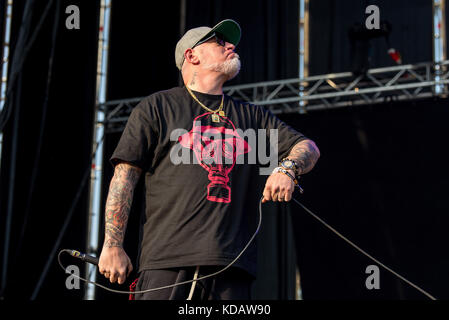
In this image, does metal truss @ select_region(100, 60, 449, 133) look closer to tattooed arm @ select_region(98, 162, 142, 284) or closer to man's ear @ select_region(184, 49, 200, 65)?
man's ear @ select_region(184, 49, 200, 65)

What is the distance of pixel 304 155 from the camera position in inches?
76.5

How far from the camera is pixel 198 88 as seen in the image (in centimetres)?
204

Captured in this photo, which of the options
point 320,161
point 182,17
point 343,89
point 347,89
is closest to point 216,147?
point 347,89

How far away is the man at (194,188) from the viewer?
1.77 metres

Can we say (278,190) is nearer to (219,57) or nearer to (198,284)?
(198,284)

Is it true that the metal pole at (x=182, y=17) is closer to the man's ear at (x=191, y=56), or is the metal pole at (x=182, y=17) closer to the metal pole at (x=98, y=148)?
the metal pole at (x=98, y=148)

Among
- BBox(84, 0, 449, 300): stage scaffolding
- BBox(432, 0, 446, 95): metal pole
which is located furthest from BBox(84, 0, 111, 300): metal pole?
BBox(432, 0, 446, 95): metal pole

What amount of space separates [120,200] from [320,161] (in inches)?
184

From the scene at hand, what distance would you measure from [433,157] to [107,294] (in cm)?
359

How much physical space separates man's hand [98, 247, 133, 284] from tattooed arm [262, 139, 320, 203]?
1.43 feet

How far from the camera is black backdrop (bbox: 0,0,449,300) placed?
5840mm

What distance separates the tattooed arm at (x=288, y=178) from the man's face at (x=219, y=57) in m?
0.33

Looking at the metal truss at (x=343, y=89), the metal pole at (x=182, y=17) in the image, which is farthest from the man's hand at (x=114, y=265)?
the metal pole at (x=182, y=17)
